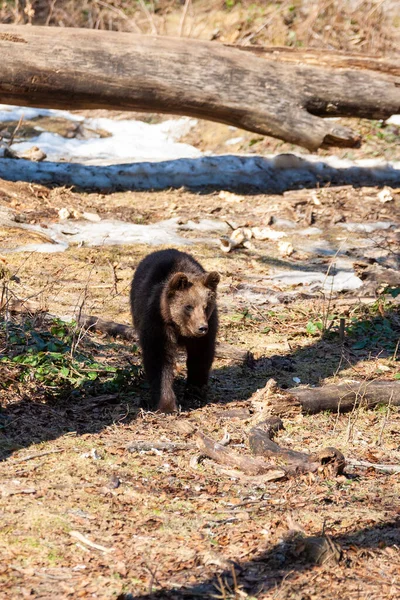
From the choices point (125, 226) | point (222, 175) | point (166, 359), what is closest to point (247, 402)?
point (166, 359)

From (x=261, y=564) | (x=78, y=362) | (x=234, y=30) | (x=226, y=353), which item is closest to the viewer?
(x=261, y=564)

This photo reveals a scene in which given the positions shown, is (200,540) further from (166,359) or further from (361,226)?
(361,226)

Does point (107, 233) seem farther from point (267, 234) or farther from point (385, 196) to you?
point (385, 196)

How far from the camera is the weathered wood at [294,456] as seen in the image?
5109 mm

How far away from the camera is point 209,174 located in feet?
42.5

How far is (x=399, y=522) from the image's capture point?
178 inches

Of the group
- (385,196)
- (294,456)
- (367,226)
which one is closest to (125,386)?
(294,456)

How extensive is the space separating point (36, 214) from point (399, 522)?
7.21m

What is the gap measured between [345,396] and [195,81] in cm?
668

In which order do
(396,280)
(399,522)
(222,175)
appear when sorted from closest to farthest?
1. (399,522)
2. (396,280)
3. (222,175)

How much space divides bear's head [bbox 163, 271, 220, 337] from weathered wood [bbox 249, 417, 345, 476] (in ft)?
3.48

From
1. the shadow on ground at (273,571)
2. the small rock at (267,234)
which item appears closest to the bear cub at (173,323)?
the shadow on ground at (273,571)

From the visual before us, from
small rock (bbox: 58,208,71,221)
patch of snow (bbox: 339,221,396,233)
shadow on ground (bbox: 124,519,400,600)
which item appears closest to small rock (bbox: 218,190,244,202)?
patch of snow (bbox: 339,221,396,233)

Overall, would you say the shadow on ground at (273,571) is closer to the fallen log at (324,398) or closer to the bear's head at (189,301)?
the fallen log at (324,398)
